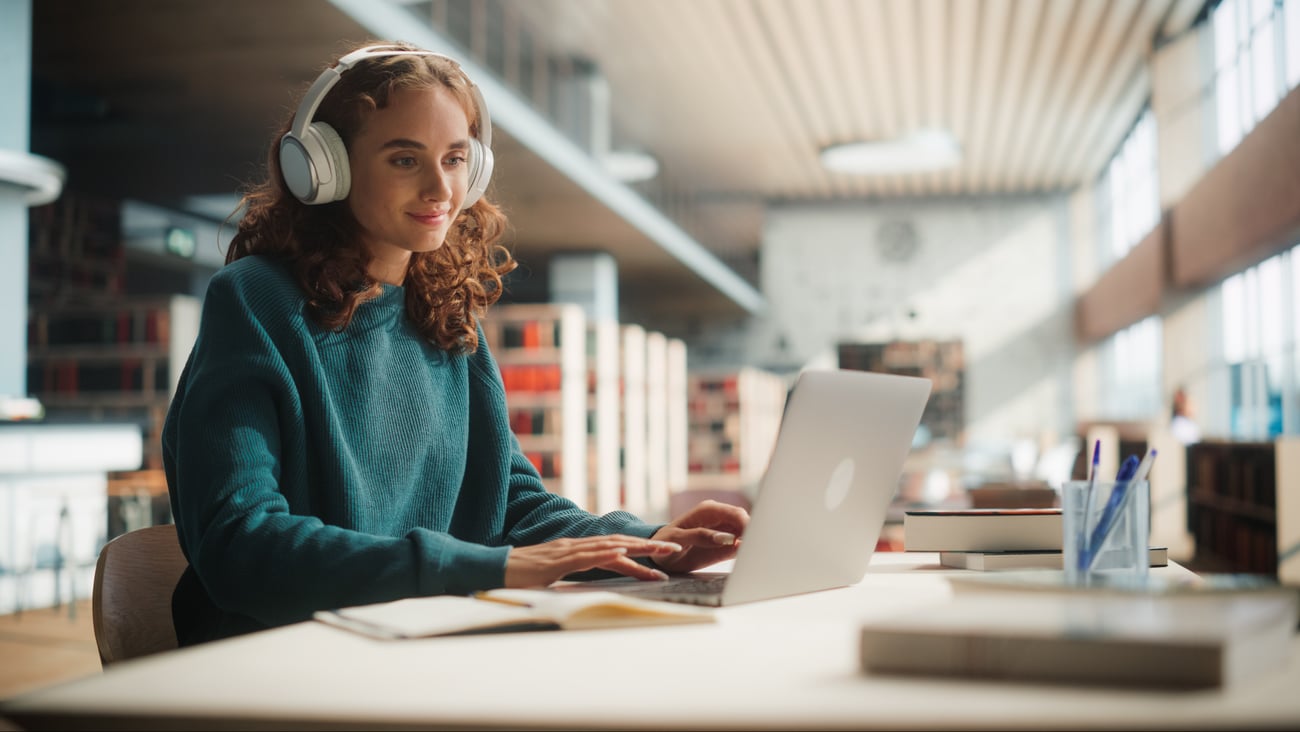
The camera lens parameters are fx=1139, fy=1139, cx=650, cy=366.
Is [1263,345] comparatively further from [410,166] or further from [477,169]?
[410,166]

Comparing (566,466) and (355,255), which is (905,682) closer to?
(355,255)

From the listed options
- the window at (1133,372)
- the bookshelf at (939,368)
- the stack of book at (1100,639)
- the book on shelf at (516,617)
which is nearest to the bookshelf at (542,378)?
the book on shelf at (516,617)

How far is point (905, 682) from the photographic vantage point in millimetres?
688

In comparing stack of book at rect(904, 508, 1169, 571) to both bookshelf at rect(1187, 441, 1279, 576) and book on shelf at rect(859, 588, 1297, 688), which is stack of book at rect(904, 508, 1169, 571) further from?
bookshelf at rect(1187, 441, 1279, 576)

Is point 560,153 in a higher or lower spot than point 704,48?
lower

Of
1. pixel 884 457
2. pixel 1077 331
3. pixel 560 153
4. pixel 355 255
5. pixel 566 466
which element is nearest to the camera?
pixel 884 457

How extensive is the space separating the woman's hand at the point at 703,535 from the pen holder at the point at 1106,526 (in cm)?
35

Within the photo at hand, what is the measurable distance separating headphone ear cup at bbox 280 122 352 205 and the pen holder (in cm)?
92

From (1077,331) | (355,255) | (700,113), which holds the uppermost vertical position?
(700,113)

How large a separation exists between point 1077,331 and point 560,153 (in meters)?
11.0

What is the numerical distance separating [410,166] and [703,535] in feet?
1.87

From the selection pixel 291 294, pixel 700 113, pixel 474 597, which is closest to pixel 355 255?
pixel 291 294

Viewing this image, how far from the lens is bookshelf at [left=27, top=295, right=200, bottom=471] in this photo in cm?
769

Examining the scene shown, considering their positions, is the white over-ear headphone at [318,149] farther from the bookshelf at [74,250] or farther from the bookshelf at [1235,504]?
the bookshelf at [74,250]
